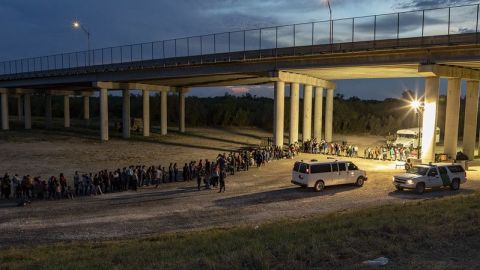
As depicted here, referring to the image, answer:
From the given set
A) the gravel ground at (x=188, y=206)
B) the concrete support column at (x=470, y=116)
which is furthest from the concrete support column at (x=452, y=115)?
the concrete support column at (x=470, y=116)

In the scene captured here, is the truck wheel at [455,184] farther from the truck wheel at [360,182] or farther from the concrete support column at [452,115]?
the concrete support column at [452,115]

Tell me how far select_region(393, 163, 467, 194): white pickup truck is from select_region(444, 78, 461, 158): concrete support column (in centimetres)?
1325

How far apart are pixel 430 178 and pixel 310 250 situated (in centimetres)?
1638

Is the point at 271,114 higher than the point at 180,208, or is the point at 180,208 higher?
the point at 271,114

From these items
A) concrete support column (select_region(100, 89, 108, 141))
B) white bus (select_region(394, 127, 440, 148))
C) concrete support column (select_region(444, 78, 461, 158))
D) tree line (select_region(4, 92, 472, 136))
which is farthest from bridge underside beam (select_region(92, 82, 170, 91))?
concrete support column (select_region(444, 78, 461, 158))

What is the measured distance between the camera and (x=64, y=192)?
22.8 m

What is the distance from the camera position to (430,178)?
2320cm

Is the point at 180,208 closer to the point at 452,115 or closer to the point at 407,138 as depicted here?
the point at 452,115

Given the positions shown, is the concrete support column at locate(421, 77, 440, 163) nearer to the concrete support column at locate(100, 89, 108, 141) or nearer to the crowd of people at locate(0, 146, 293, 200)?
the crowd of people at locate(0, 146, 293, 200)

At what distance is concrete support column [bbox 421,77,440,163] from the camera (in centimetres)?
3347

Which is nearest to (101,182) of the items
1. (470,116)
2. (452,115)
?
(452,115)

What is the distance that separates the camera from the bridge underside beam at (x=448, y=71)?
32094 millimetres

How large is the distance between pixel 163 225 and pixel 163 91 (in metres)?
53.6

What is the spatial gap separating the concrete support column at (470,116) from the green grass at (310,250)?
30.3m
